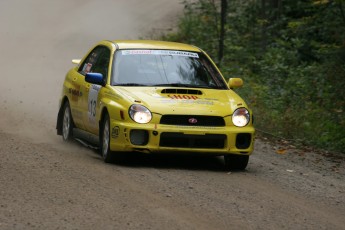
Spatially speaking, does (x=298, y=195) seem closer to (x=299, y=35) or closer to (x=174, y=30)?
(x=299, y=35)

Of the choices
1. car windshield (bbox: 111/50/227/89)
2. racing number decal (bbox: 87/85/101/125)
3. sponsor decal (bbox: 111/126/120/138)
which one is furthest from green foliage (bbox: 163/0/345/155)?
sponsor decal (bbox: 111/126/120/138)

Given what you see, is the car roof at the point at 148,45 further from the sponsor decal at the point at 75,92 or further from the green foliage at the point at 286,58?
the green foliage at the point at 286,58

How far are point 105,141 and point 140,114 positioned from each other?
750 millimetres

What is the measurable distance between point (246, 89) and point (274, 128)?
4730mm

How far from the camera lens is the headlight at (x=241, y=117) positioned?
12312 millimetres

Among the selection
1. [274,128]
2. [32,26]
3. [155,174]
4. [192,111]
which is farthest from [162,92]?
[32,26]

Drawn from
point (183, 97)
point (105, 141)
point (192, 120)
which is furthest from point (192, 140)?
point (105, 141)

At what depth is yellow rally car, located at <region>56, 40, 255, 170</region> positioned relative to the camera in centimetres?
1202

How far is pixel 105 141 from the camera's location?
12.5 metres

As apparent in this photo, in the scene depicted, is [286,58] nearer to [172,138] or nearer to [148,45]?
[148,45]

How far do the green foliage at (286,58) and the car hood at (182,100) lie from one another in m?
4.04

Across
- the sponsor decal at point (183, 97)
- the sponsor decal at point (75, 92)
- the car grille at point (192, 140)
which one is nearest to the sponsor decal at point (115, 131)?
the car grille at point (192, 140)

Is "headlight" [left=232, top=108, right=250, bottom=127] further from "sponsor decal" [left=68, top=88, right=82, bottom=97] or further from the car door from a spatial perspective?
"sponsor decal" [left=68, top=88, right=82, bottom=97]

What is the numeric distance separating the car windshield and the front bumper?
1.09 m
